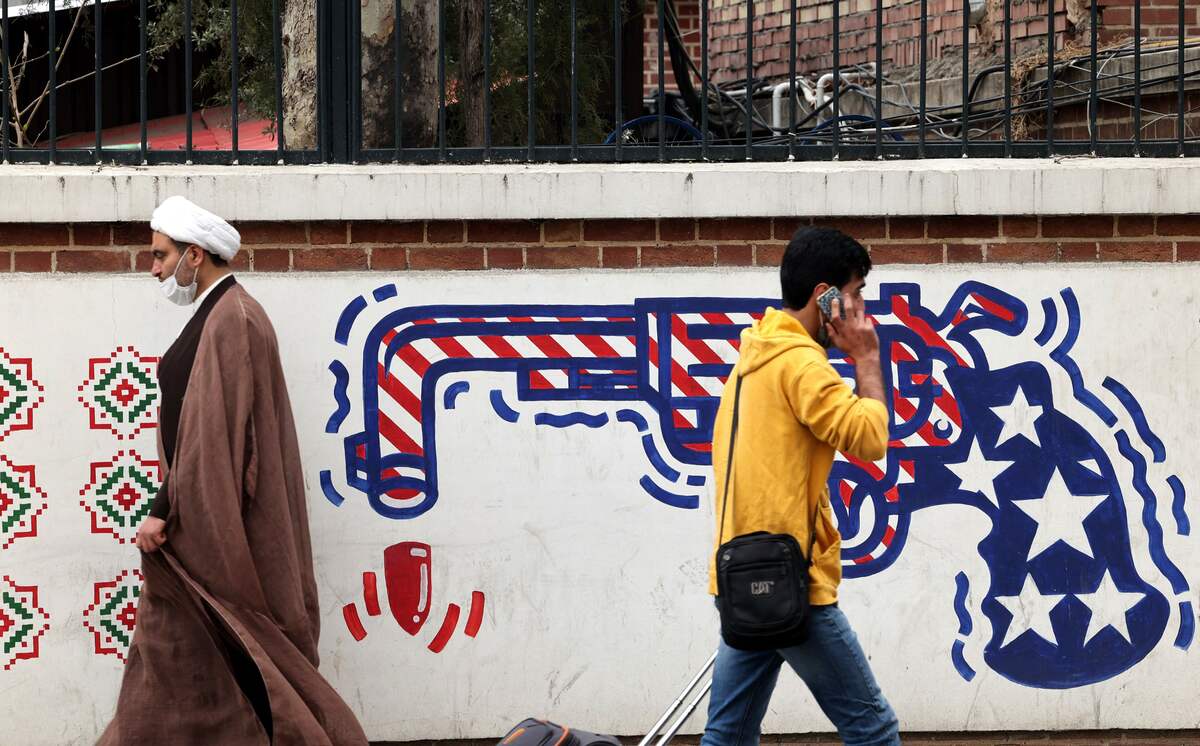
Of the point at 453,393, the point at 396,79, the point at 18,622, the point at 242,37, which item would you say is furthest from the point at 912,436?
the point at 242,37

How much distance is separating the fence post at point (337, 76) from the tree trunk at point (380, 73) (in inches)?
3.5

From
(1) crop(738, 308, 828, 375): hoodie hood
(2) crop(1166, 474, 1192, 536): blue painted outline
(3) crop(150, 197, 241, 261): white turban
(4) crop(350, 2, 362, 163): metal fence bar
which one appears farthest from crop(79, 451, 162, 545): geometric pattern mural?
(2) crop(1166, 474, 1192, 536): blue painted outline

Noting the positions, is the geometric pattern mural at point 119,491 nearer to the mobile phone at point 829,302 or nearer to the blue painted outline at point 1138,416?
the mobile phone at point 829,302

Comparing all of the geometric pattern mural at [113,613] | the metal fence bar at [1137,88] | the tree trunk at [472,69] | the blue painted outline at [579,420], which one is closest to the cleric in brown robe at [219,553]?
the geometric pattern mural at [113,613]

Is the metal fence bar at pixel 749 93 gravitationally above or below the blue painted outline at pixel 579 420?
above

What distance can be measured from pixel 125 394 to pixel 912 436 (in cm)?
254

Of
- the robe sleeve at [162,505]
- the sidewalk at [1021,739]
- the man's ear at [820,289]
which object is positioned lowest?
the sidewalk at [1021,739]

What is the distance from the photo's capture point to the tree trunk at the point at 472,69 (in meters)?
7.68

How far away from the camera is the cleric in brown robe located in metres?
4.41

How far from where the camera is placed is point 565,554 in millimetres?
5184

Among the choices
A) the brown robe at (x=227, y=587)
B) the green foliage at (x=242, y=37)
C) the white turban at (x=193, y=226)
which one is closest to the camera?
the brown robe at (x=227, y=587)

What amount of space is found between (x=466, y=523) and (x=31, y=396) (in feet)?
4.71

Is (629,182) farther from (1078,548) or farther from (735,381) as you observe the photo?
(1078,548)

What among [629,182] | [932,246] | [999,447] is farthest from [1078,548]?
[629,182]
